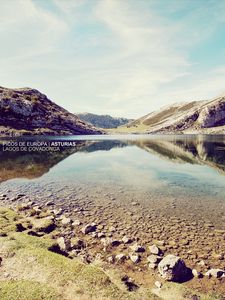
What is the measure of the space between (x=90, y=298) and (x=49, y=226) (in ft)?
35.8

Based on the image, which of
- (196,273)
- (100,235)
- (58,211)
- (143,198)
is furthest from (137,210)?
(196,273)

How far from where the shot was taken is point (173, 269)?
14.1 meters

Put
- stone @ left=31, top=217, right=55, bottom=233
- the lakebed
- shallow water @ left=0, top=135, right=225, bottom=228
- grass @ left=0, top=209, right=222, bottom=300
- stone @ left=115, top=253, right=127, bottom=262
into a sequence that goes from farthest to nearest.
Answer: shallow water @ left=0, top=135, right=225, bottom=228 → stone @ left=31, top=217, right=55, bottom=233 → the lakebed → stone @ left=115, top=253, right=127, bottom=262 → grass @ left=0, top=209, right=222, bottom=300

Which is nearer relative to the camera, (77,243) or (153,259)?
(153,259)

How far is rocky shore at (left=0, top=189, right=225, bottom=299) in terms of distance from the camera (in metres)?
14.2

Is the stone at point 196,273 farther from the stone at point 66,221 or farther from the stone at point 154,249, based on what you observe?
the stone at point 66,221

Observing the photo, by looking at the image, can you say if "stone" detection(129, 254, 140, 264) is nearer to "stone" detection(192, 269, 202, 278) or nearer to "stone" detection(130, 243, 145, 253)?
"stone" detection(130, 243, 145, 253)

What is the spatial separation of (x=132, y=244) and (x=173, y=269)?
4.71 meters

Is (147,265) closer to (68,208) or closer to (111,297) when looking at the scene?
(111,297)

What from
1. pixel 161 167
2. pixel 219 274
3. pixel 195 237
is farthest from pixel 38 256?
pixel 161 167

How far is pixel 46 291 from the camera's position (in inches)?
452

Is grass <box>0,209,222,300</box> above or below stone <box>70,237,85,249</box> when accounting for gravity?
above

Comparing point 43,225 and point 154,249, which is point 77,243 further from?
point 154,249

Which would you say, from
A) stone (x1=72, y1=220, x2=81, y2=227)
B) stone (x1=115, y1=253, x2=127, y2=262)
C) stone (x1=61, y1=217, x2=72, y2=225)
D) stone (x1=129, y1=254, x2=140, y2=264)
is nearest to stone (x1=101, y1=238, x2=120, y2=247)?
stone (x1=115, y1=253, x2=127, y2=262)
